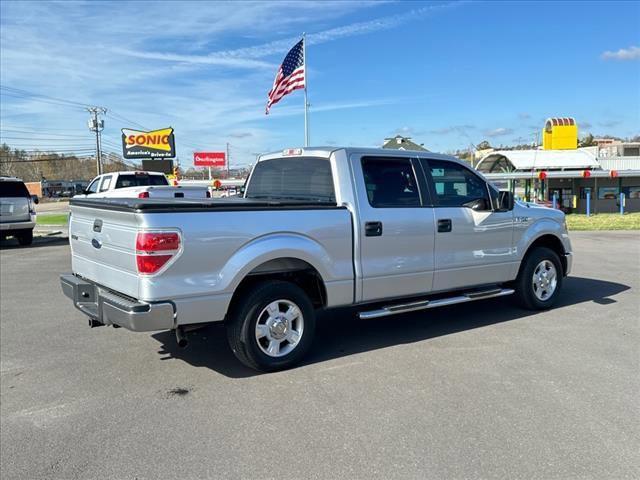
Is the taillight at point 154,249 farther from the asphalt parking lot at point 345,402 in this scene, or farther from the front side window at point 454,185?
the front side window at point 454,185

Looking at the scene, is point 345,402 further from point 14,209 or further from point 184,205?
point 14,209

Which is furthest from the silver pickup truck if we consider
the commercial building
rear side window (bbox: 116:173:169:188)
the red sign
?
the red sign

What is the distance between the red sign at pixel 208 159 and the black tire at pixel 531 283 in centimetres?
6156

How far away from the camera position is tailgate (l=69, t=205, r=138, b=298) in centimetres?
425

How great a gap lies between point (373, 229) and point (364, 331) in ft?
4.62

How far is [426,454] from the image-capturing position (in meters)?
3.32

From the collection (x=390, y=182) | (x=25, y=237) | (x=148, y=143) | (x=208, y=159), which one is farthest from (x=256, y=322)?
(x=208, y=159)

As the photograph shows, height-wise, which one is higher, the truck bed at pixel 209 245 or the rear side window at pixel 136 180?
the rear side window at pixel 136 180

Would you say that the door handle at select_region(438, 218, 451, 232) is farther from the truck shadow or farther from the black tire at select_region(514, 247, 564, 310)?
the black tire at select_region(514, 247, 564, 310)

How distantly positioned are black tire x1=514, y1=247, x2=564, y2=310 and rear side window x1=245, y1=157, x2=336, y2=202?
295 cm

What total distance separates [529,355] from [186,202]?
137 inches

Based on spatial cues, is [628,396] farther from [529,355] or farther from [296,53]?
[296,53]

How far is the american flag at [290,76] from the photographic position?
68.5 ft

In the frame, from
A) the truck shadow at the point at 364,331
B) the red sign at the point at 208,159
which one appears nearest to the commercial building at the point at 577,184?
the truck shadow at the point at 364,331
